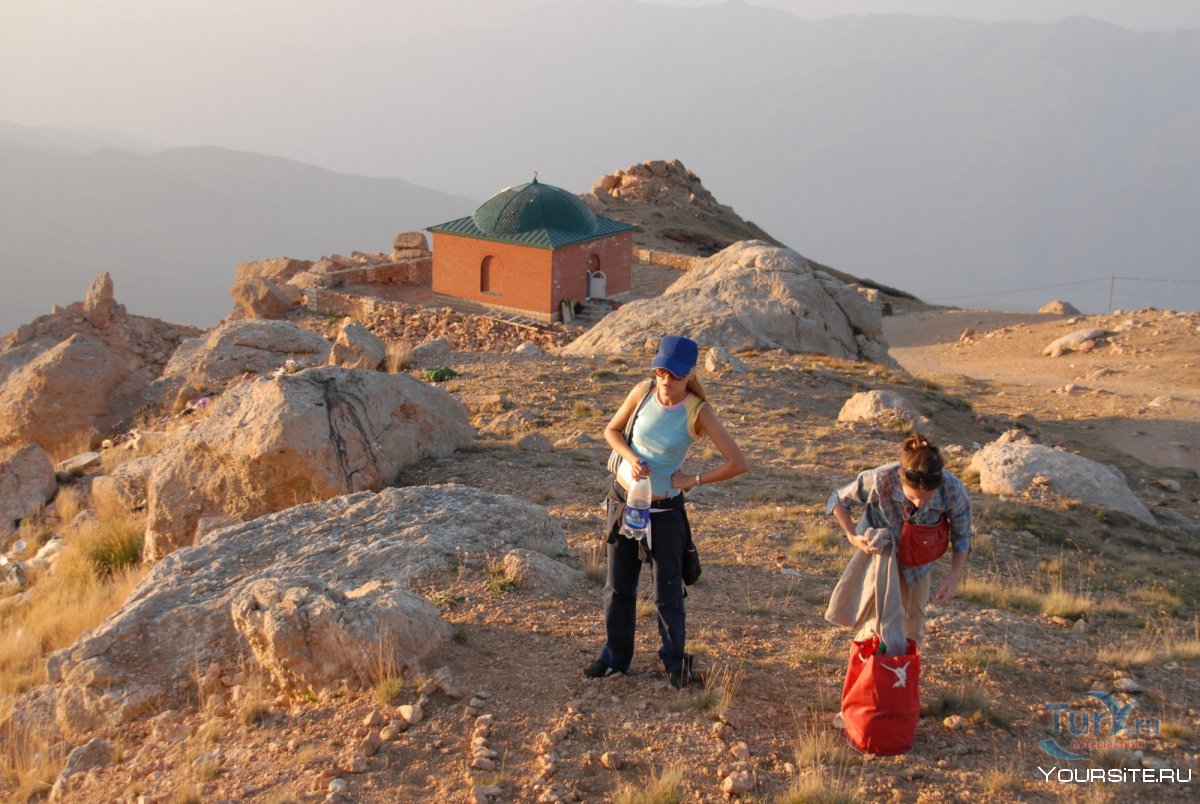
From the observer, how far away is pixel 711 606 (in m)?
5.83

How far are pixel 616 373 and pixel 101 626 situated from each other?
323 inches

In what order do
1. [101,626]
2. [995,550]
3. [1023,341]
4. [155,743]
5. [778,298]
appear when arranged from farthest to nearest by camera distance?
[1023,341], [778,298], [995,550], [101,626], [155,743]

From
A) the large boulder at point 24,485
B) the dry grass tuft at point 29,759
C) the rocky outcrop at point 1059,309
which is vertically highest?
the rocky outcrop at point 1059,309

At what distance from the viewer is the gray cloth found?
4.25 meters

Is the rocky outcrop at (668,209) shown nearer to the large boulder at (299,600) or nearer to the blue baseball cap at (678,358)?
the large boulder at (299,600)

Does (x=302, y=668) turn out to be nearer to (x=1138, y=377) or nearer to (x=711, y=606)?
(x=711, y=606)

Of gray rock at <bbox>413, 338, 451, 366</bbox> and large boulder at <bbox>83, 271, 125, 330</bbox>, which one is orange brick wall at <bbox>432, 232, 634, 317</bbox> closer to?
large boulder at <bbox>83, 271, 125, 330</bbox>

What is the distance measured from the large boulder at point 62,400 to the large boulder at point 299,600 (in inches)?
300

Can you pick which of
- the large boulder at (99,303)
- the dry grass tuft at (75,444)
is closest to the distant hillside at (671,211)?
the large boulder at (99,303)

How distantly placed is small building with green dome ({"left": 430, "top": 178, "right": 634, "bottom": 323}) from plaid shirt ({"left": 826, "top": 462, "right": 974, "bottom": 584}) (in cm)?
1980

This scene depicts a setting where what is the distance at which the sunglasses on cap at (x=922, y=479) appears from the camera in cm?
408

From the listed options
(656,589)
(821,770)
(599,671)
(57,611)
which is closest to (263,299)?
(57,611)

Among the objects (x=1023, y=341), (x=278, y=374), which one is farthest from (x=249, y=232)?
(x=278, y=374)

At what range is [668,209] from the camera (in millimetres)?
38125
